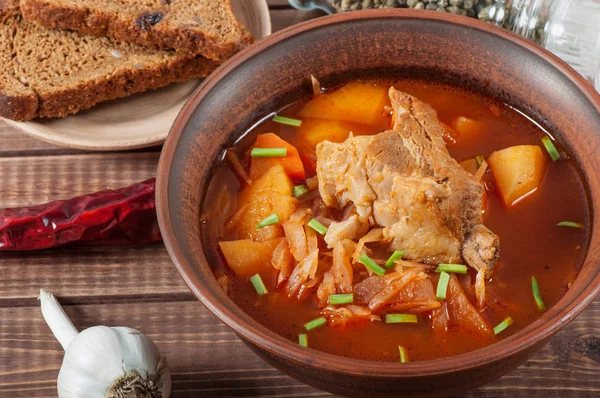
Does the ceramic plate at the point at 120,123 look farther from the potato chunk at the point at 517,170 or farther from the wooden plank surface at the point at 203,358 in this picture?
the potato chunk at the point at 517,170

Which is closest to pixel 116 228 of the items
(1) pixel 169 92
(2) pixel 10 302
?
(2) pixel 10 302

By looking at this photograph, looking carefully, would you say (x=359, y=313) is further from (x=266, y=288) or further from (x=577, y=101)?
(x=577, y=101)

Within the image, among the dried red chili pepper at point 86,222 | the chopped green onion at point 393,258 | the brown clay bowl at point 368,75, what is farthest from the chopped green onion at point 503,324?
the dried red chili pepper at point 86,222

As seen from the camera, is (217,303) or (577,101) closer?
(217,303)

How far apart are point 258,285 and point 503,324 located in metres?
0.73

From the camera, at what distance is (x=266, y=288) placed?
229 centimetres

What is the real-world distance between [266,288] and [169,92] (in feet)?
4.59

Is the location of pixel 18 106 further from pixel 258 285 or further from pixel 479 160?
pixel 479 160

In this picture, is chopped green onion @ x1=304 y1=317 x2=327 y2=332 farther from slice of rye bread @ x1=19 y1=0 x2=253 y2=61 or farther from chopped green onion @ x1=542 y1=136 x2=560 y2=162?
slice of rye bread @ x1=19 y1=0 x2=253 y2=61

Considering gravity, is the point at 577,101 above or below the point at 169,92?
above

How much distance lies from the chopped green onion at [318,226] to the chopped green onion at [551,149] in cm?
81

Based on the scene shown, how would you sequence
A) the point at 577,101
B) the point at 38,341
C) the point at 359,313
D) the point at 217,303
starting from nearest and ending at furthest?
the point at 217,303, the point at 359,313, the point at 577,101, the point at 38,341

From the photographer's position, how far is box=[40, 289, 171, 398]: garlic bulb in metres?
2.28

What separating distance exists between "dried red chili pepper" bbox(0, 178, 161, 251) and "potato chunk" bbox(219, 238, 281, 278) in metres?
0.64
